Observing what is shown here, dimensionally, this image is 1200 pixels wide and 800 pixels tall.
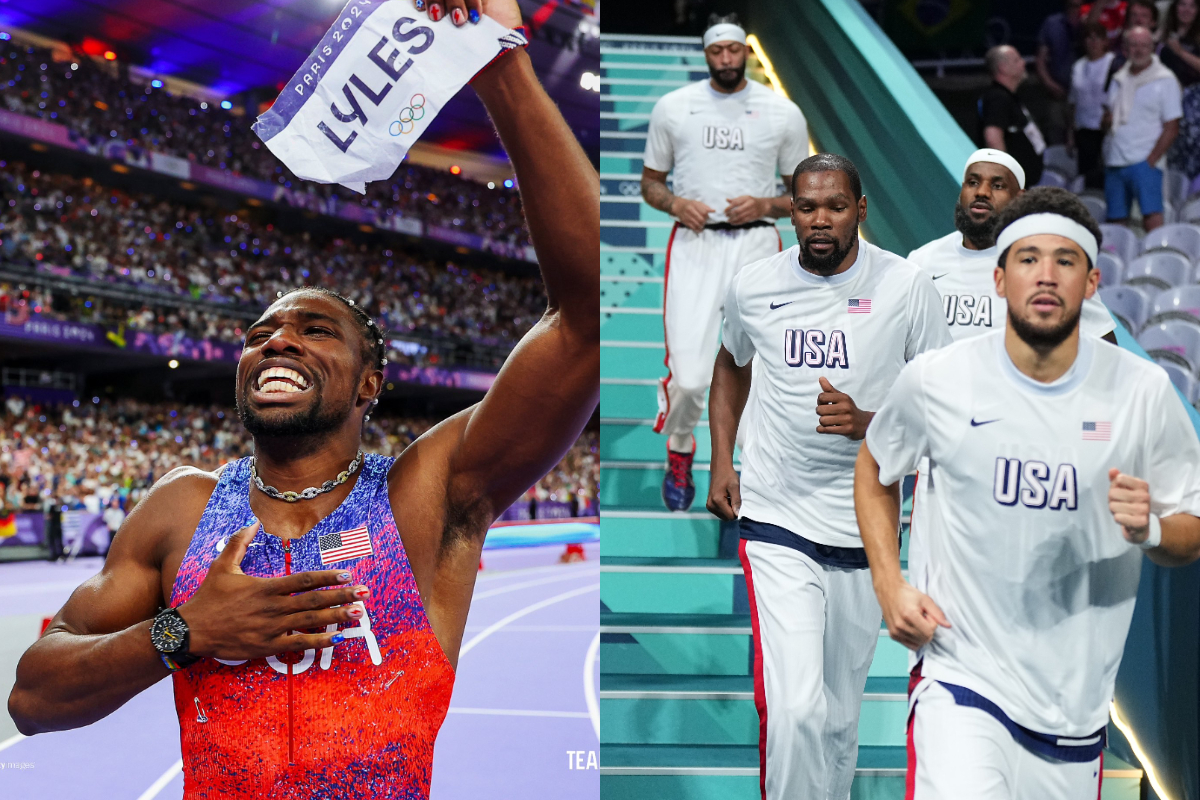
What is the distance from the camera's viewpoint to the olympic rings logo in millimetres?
1879

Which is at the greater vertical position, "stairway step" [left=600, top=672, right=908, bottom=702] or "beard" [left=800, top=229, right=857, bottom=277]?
"beard" [left=800, top=229, right=857, bottom=277]

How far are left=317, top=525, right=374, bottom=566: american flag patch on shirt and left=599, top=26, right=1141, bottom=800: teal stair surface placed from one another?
2363 mm

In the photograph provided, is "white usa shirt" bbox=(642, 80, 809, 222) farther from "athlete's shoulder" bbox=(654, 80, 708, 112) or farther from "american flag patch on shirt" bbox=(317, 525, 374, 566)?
"american flag patch on shirt" bbox=(317, 525, 374, 566)

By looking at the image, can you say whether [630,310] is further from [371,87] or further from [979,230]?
[371,87]

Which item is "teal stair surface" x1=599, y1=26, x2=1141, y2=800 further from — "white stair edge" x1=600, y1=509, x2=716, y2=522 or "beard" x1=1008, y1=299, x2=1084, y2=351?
"beard" x1=1008, y1=299, x2=1084, y2=351

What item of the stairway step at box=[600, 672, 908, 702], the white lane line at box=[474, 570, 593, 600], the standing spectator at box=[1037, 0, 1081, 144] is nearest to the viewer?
the stairway step at box=[600, 672, 908, 702]

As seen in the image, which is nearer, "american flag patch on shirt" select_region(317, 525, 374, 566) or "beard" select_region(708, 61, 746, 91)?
"american flag patch on shirt" select_region(317, 525, 374, 566)

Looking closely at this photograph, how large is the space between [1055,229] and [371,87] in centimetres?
154

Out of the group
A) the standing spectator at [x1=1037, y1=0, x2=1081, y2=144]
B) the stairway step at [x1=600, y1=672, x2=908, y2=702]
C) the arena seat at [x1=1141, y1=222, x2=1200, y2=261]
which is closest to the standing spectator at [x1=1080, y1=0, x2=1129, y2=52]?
the standing spectator at [x1=1037, y1=0, x2=1081, y2=144]

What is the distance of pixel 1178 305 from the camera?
23.6 feet

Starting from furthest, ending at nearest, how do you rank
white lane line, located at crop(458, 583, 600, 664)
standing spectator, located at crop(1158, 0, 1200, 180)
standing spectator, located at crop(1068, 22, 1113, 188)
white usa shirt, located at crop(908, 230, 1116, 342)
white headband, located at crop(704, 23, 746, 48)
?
1. white lane line, located at crop(458, 583, 600, 664)
2. standing spectator, located at crop(1068, 22, 1113, 188)
3. standing spectator, located at crop(1158, 0, 1200, 180)
4. white headband, located at crop(704, 23, 746, 48)
5. white usa shirt, located at crop(908, 230, 1116, 342)

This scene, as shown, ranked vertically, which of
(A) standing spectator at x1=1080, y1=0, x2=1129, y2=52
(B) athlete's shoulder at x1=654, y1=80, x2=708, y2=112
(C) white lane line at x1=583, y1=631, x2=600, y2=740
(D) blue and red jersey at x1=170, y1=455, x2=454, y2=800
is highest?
(A) standing spectator at x1=1080, y1=0, x2=1129, y2=52

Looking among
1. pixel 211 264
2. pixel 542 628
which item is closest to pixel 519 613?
pixel 542 628

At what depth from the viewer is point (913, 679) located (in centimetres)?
261
